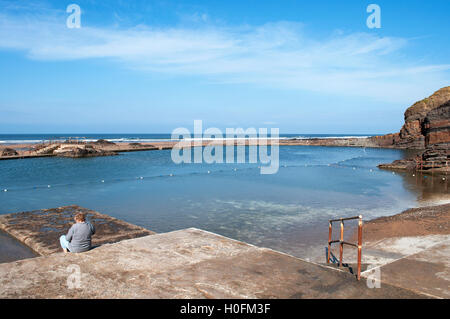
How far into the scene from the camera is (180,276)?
5.84 meters

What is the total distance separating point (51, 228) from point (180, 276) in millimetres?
7284

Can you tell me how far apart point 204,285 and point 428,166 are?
32.1 m

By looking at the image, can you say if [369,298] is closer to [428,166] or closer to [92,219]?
[92,219]

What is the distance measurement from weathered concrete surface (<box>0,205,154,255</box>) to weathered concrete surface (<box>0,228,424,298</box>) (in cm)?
313

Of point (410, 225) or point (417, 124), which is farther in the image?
point (417, 124)

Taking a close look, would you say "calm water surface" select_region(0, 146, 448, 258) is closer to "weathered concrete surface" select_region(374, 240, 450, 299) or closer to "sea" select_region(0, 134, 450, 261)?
"sea" select_region(0, 134, 450, 261)

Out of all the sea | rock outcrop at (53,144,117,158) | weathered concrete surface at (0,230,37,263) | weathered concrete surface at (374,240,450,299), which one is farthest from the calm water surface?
rock outcrop at (53,144,117,158)

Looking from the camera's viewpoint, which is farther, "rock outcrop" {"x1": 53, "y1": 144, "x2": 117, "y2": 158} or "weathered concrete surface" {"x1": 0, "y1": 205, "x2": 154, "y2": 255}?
"rock outcrop" {"x1": 53, "y1": 144, "x2": 117, "y2": 158}

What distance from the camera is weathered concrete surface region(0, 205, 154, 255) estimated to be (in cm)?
989

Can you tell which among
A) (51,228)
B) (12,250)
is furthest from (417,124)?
(12,250)

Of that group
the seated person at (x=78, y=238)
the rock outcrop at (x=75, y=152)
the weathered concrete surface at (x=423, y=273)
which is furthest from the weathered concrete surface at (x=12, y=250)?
the rock outcrop at (x=75, y=152)

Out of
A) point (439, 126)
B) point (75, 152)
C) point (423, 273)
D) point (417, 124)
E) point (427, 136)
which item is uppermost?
point (417, 124)

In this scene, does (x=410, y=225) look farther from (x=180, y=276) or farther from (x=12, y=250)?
(x=12, y=250)

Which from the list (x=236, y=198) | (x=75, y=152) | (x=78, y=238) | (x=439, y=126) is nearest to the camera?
(x=78, y=238)
